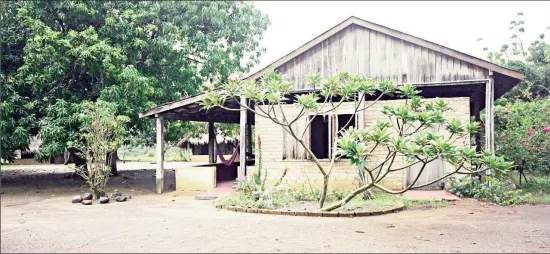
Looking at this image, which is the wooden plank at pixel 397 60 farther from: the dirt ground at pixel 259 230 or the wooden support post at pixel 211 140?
the wooden support post at pixel 211 140

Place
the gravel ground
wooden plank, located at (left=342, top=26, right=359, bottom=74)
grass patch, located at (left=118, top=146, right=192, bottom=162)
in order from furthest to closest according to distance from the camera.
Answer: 1. grass patch, located at (left=118, top=146, right=192, bottom=162)
2. wooden plank, located at (left=342, top=26, right=359, bottom=74)
3. the gravel ground

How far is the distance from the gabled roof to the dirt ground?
3.05 m

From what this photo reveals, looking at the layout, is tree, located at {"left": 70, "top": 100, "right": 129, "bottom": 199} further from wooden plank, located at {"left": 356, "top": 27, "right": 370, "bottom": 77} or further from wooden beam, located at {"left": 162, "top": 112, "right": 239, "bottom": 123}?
wooden plank, located at {"left": 356, "top": 27, "right": 370, "bottom": 77}

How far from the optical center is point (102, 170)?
1110 cm

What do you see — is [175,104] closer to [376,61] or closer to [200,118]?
[200,118]

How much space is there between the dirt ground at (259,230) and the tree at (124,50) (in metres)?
4.24

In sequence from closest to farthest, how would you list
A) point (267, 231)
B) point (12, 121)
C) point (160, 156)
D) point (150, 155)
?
point (267, 231) < point (12, 121) < point (160, 156) < point (150, 155)

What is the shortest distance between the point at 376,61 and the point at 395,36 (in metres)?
0.74

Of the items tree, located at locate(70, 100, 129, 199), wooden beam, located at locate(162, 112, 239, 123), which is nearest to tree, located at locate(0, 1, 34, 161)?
tree, located at locate(70, 100, 129, 199)

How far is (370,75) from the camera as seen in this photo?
11055mm

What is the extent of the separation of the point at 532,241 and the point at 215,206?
576 centimetres

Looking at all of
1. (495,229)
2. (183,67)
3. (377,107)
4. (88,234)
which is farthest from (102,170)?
(495,229)

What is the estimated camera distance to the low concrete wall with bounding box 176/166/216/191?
1243 cm

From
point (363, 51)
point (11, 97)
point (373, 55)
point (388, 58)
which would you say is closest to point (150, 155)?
point (11, 97)
